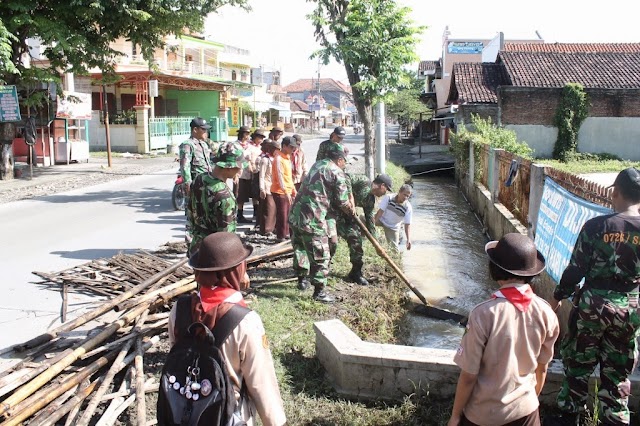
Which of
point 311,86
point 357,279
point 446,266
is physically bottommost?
point 446,266

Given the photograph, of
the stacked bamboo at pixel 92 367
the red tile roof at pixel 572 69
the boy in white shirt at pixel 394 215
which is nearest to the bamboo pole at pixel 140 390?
the stacked bamboo at pixel 92 367

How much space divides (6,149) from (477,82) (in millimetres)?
22388

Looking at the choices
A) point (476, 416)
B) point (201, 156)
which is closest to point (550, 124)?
point (201, 156)

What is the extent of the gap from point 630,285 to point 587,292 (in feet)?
0.81

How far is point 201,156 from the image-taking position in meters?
8.01

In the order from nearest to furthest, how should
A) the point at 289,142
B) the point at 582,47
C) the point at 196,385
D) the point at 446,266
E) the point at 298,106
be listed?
1. the point at 196,385
2. the point at 289,142
3. the point at 446,266
4. the point at 582,47
5. the point at 298,106

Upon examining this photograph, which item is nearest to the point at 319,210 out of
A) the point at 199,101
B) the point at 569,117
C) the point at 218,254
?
the point at 218,254

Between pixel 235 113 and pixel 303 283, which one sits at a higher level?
pixel 235 113

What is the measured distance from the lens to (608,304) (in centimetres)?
355

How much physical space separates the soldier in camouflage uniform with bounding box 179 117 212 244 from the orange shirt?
1.13m

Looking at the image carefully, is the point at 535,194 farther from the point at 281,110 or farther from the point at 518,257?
the point at 281,110

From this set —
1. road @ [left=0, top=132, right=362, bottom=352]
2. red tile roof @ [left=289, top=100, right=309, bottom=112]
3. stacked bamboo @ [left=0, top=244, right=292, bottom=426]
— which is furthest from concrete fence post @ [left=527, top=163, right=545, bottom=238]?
red tile roof @ [left=289, top=100, right=309, bottom=112]

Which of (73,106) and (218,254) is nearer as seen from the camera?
(218,254)

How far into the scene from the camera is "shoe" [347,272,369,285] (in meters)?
7.34
